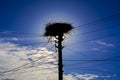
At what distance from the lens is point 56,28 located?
76.7ft

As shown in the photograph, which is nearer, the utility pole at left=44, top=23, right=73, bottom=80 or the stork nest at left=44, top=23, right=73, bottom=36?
the utility pole at left=44, top=23, right=73, bottom=80

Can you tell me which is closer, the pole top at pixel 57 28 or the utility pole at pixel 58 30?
the utility pole at pixel 58 30

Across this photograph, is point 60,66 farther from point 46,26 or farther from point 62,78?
point 46,26

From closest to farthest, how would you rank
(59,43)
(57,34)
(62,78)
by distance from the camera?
(62,78), (59,43), (57,34)

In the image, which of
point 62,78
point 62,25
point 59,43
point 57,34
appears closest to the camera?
point 62,78

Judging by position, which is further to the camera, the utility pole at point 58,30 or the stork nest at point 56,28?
the stork nest at point 56,28

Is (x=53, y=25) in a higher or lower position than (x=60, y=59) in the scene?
higher

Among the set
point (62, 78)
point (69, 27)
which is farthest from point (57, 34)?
point (62, 78)

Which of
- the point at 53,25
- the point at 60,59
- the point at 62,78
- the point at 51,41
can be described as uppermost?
the point at 53,25

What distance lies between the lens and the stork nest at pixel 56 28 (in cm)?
2314

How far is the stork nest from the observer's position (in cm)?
2314

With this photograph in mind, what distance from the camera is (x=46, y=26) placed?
79.6 ft

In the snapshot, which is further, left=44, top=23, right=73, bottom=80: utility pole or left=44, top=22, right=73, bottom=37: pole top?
left=44, top=22, right=73, bottom=37: pole top

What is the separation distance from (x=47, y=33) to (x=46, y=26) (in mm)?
634
